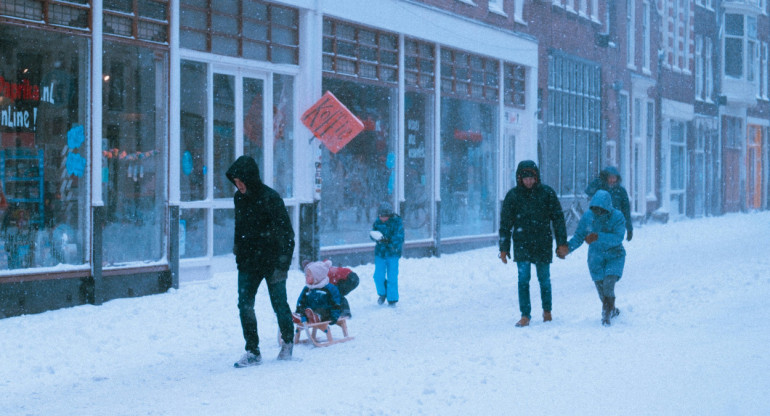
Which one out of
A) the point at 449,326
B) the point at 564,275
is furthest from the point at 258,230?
the point at 564,275

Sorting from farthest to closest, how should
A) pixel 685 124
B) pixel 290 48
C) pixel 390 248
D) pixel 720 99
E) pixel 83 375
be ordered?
pixel 720 99
pixel 685 124
pixel 290 48
pixel 390 248
pixel 83 375

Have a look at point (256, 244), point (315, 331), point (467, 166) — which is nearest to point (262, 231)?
point (256, 244)

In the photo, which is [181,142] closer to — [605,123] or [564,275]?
[564,275]

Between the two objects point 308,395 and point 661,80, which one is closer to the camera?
point 308,395

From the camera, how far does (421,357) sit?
28.4ft

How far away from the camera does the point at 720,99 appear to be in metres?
39.2

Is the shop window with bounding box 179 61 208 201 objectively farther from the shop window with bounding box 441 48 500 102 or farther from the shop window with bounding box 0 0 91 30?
the shop window with bounding box 441 48 500 102

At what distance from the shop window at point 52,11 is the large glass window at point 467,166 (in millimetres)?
9069

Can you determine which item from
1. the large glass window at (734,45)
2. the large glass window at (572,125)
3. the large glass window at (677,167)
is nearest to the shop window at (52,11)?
the large glass window at (572,125)

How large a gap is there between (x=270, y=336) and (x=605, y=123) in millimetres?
20289

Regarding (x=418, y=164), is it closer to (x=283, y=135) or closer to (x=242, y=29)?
(x=283, y=135)

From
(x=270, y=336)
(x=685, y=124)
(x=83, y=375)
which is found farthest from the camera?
(x=685, y=124)

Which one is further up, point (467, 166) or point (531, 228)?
point (467, 166)

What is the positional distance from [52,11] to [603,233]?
6.68m
